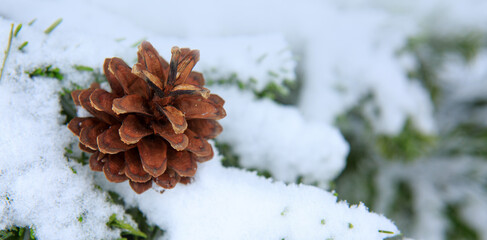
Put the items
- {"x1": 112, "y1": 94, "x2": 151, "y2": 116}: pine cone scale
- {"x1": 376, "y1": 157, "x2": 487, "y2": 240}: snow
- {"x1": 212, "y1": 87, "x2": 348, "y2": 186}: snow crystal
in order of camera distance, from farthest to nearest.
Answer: {"x1": 376, "y1": 157, "x2": 487, "y2": 240}: snow < {"x1": 212, "y1": 87, "x2": 348, "y2": 186}: snow crystal < {"x1": 112, "y1": 94, "x2": 151, "y2": 116}: pine cone scale

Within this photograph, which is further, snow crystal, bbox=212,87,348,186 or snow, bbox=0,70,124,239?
snow crystal, bbox=212,87,348,186

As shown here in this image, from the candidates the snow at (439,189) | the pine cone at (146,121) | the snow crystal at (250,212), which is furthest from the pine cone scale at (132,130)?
the snow at (439,189)

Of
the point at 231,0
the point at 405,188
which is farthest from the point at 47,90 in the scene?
the point at 405,188

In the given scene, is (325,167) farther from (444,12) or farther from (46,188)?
(444,12)

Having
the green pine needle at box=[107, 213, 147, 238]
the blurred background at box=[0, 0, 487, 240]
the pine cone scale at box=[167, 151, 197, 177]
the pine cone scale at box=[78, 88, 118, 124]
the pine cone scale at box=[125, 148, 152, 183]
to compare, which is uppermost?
the blurred background at box=[0, 0, 487, 240]

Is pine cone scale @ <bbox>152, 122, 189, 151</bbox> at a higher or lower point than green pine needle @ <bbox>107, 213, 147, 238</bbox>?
higher

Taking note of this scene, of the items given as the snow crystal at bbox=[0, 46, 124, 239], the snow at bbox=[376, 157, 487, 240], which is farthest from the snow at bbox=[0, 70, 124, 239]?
the snow at bbox=[376, 157, 487, 240]

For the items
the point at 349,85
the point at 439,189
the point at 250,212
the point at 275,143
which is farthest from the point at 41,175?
the point at 439,189

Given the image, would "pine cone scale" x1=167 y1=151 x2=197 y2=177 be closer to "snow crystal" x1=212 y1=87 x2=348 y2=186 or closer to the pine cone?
the pine cone
